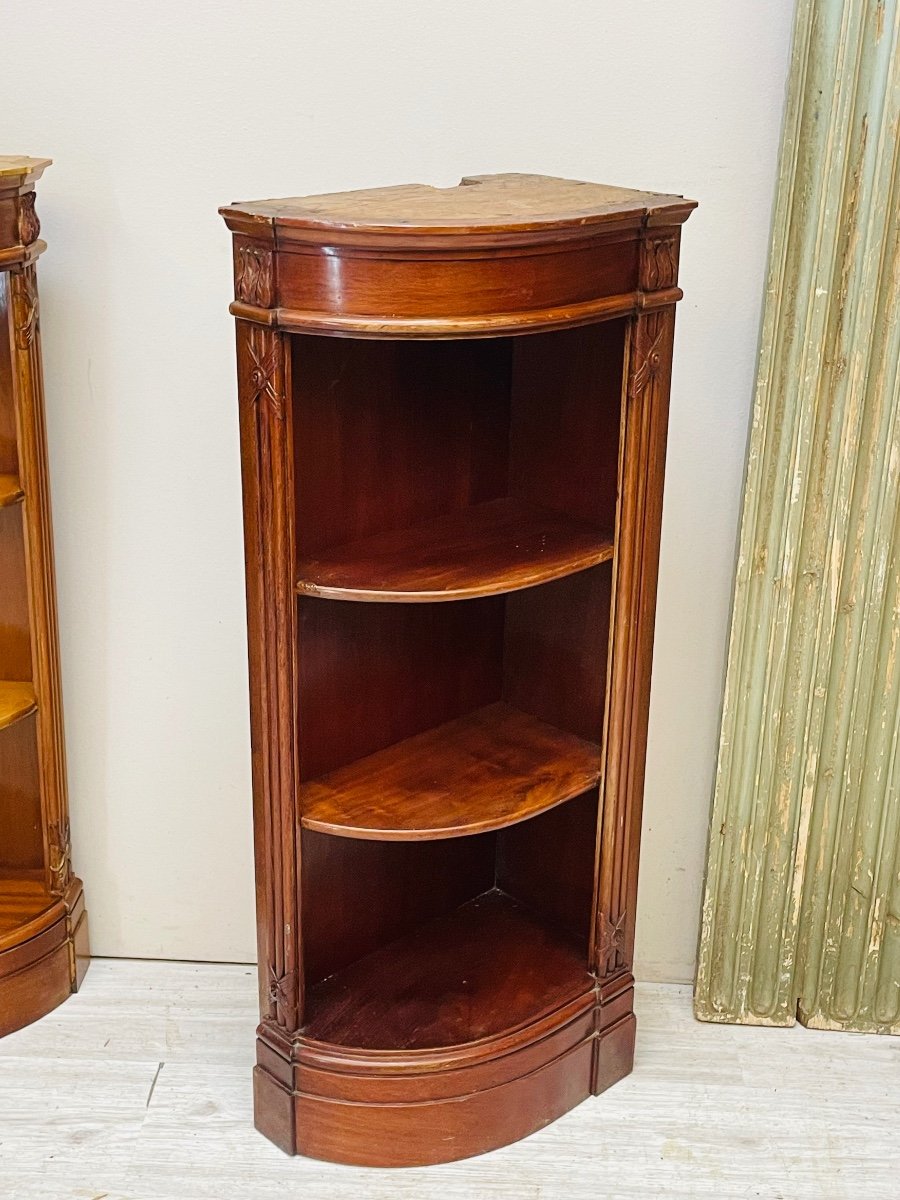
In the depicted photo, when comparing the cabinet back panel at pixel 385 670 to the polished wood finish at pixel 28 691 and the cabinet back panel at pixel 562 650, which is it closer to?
the cabinet back panel at pixel 562 650

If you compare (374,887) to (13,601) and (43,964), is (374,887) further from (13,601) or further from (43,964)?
(13,601)

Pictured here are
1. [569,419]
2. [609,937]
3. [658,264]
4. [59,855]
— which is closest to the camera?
[658,264]

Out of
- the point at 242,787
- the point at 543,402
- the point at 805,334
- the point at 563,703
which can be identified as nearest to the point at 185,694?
the point at 242,787

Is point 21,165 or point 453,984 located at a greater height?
point 21,165

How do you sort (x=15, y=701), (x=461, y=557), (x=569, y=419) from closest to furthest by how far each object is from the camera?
(x=461, y=557) → (x=569, y=419) → (x=15, y=701)

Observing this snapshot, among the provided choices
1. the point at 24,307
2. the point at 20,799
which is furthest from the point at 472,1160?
the point at 24,307

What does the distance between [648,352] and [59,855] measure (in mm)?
1478

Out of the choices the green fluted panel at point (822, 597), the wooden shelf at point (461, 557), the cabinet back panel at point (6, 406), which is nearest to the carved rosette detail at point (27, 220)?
the cabinet back panel at point (6, 406)

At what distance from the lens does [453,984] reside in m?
2.52

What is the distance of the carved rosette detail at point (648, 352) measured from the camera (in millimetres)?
2121

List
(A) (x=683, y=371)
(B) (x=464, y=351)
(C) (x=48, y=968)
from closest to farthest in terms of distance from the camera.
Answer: (B) (x=464, y=351) < (A) (x=683, y=371) < (C) (x=48, y=968)

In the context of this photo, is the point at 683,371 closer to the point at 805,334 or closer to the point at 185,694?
the point at 805,334

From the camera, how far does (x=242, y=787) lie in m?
2.77

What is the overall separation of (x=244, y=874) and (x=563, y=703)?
791 millimetres
